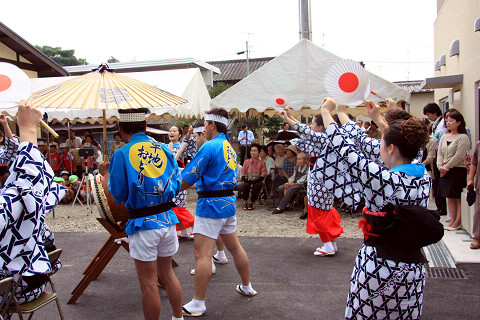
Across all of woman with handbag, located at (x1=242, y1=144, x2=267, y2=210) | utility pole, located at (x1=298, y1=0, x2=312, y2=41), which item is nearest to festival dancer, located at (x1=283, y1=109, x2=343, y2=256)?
woman with handbag, located at (x1=242, y1=144, x2=267, y2=210)

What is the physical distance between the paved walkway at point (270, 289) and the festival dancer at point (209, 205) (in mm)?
412

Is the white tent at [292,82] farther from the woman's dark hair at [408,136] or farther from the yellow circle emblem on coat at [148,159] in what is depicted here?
the woman's dark hair at [408,136]

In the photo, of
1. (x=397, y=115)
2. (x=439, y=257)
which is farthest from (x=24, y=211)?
(x=439, y=257)

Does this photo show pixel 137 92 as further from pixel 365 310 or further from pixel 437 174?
pixel 437 174

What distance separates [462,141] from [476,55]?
151 cm

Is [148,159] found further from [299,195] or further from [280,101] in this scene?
[299,195]

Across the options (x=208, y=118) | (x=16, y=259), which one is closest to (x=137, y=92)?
(x=208, y=118)

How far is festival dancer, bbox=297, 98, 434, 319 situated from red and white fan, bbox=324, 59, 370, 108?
2.64ft

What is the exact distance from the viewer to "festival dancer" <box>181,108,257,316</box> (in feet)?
11.9

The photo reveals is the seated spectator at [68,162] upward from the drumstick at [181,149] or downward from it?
downward

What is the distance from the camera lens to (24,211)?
2186mm

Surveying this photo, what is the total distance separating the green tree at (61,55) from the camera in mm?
36203

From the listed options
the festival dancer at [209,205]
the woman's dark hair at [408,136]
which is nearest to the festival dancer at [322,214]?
the festival dancer at [209,205]

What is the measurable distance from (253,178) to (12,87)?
6798mm
